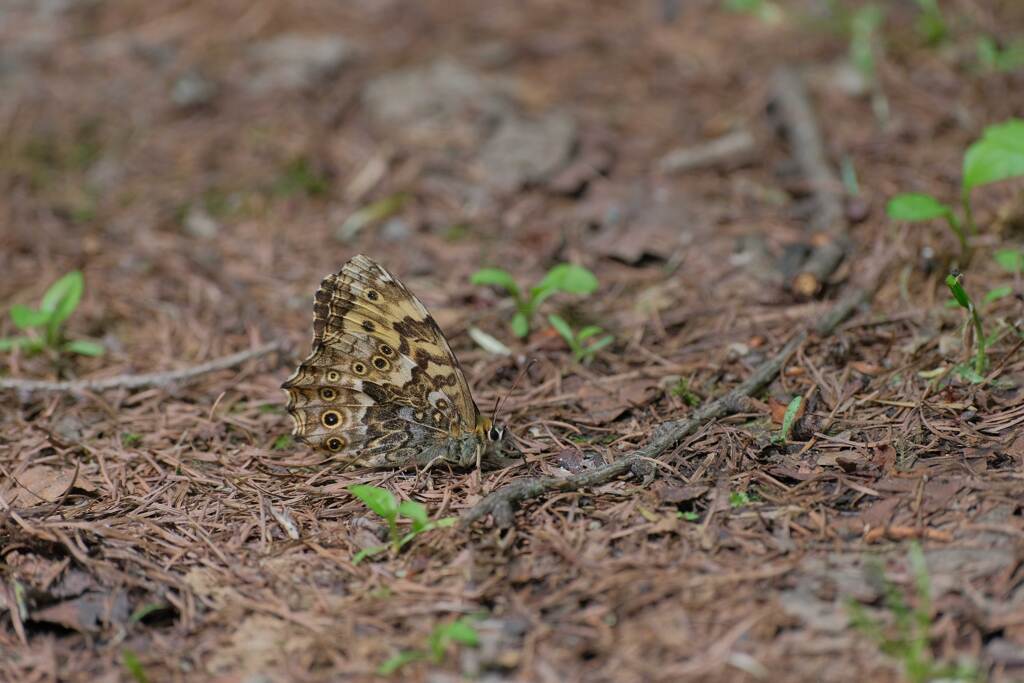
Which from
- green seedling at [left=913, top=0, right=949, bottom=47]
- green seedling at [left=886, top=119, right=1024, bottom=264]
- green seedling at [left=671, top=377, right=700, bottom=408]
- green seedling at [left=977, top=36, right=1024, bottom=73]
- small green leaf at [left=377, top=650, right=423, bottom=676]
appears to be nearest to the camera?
small green leaf at [left=377, top=650, right=423, bottom=676]

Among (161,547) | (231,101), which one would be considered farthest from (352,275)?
(231,101)

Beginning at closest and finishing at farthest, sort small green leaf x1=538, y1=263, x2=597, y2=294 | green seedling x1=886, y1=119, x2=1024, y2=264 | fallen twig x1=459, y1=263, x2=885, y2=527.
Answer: fallen twig x1=459, y1=263, x2=885, y2=527 → green seedling x1=886, y1=119, x2=1024, y2=264 → small green leaf x1=538, y1=263, x2=597, y2=294

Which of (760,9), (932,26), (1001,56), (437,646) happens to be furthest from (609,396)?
(760,9)

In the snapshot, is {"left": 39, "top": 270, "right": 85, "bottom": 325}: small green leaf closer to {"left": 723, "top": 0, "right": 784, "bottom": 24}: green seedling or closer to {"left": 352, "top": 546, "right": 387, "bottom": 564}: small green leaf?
{"left": 352, "top": 546, "right": 387, "bottom": 564}: small green leaf

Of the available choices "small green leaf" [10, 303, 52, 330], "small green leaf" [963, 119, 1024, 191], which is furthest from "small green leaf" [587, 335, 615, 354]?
"small green leaf" [10, 303, 52, 330]

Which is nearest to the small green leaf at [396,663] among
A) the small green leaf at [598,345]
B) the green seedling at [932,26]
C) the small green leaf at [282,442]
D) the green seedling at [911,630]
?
the green seedling at [911,630]

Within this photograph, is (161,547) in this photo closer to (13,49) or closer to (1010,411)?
(1010,411)

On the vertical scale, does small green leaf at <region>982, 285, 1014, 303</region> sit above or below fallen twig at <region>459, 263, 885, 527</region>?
above

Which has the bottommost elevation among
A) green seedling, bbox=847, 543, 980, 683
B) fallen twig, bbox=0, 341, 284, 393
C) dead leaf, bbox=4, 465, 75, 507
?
green seedling, bbox=847, 543, 980, 683

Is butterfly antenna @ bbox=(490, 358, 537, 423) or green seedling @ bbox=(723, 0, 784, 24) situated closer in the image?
butterfly antenna @ bbox=(490, 358, 537, 423)
